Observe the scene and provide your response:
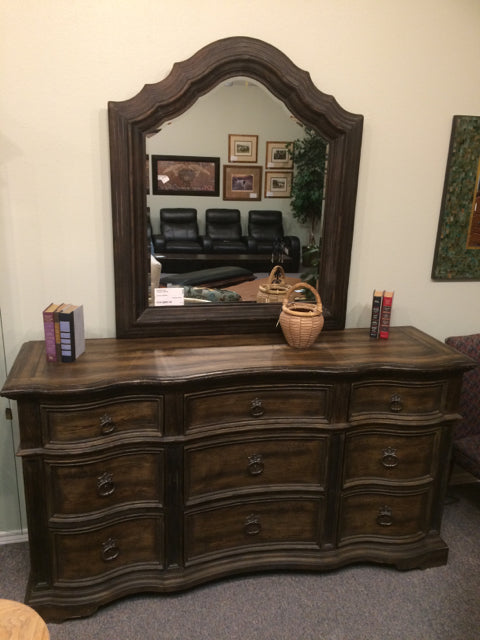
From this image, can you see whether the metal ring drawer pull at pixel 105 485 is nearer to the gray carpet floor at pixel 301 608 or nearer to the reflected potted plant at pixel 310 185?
the gray carpet floor at pixel 301 608

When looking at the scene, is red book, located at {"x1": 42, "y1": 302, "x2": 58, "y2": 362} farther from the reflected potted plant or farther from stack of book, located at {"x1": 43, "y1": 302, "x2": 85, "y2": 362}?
the reflected potted plant

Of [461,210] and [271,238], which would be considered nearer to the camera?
[271,238]

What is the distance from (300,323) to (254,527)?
89 cm

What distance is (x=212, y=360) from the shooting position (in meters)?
2.14

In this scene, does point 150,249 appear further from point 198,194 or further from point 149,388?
point 149,388

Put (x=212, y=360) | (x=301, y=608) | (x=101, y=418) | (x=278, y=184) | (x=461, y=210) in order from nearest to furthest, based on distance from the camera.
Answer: (x=101, y=418) → (x=212, y=360) → (x=301, y=608) → (x=278, y=184) → (x=461, y=210)

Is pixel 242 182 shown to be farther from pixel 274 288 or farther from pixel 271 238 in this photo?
pixel 274 288

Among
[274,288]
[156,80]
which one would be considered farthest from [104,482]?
[156,80]

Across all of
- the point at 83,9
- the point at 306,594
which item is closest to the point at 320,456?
the point at 306,594

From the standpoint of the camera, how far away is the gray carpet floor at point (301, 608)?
2.13 meters

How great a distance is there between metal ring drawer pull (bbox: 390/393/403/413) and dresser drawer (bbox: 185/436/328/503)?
1.02 ft

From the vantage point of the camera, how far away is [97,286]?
7.66 ft

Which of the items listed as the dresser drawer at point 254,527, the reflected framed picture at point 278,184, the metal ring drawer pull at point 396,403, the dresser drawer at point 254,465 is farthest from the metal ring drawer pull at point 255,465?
the reflected framed picture at point 278,184

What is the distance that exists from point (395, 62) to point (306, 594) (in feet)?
7.49
